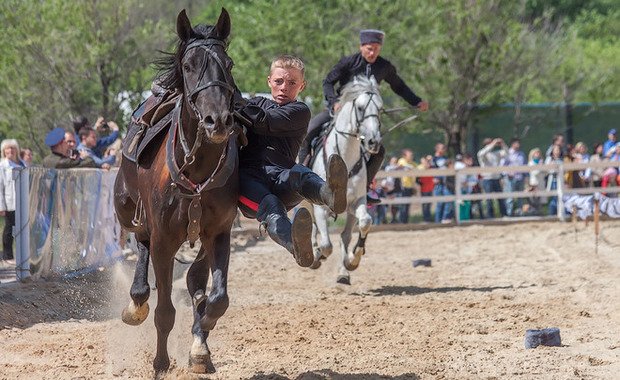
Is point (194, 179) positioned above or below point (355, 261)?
above

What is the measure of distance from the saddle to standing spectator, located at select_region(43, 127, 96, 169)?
6.27 meters

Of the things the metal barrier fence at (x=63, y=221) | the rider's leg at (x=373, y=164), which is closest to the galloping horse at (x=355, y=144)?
the rider's leg at (x=373, y=164)

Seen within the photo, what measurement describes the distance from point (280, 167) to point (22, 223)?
15.0 ft

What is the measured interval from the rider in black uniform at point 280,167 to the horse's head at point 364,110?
5213mm

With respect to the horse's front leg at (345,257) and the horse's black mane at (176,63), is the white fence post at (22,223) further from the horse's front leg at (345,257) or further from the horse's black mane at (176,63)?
the horse's black mane at (176,63)

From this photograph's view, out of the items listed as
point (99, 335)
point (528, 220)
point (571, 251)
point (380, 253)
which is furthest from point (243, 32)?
point (99, 335)

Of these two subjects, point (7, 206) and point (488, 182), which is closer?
point (7, 206)

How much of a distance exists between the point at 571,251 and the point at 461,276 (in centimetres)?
311

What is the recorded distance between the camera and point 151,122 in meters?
7.77

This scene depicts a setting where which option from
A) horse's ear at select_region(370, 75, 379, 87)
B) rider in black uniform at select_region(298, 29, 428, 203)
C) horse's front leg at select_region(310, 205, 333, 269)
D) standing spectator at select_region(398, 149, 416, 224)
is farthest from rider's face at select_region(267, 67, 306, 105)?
standing spectator at select_region(398, 149, 416, 224)

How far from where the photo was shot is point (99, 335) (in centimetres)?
961

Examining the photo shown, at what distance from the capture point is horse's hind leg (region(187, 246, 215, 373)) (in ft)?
25.1

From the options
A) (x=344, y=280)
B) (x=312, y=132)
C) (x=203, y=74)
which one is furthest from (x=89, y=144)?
(x=203, y=74)

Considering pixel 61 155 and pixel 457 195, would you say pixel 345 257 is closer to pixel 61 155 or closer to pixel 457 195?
pixel 61 155
